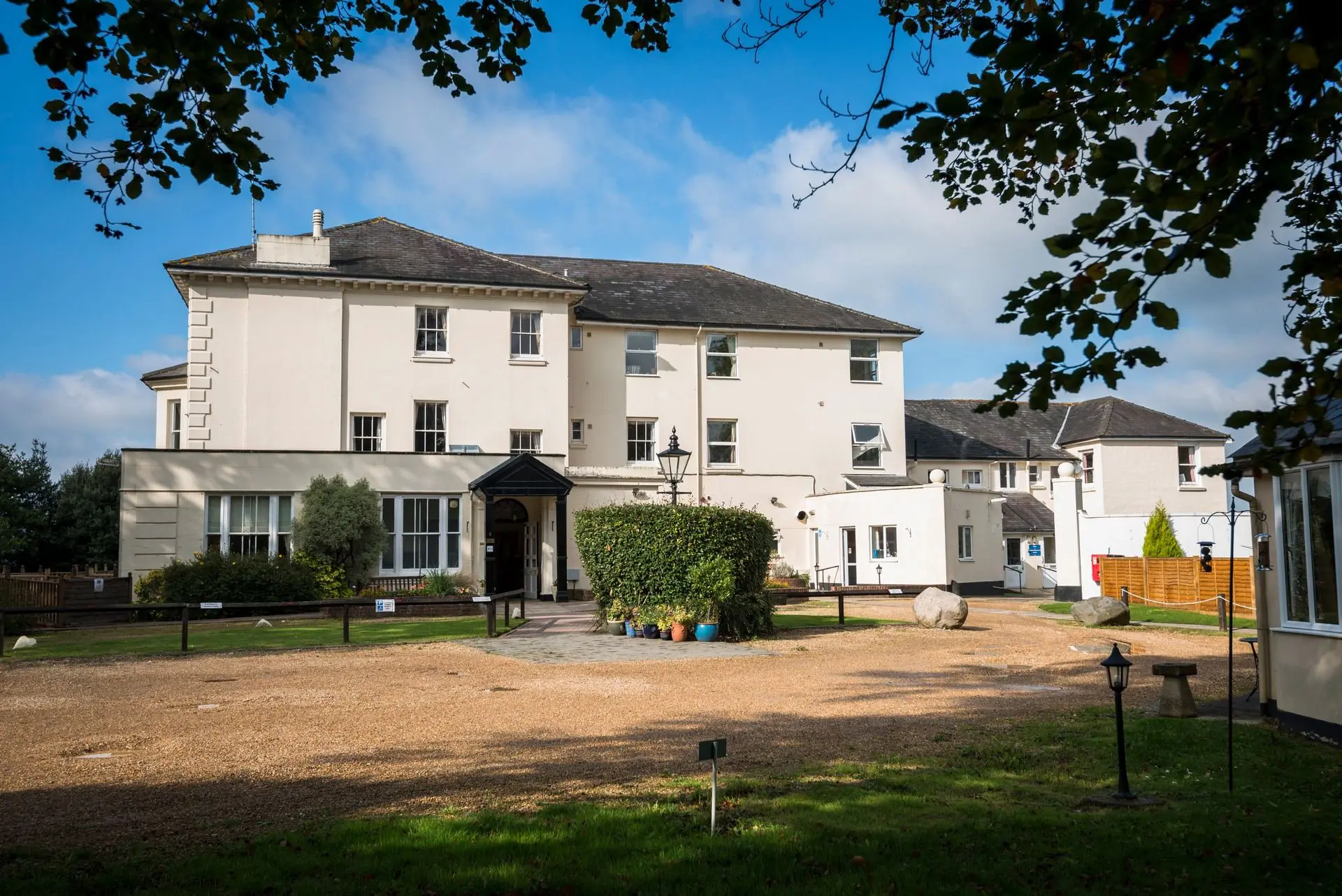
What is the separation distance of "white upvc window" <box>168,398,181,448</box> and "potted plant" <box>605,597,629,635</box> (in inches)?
777

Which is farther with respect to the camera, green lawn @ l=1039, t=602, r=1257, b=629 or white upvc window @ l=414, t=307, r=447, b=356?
white upvc window @ l=414, t=307, r=447, b=356

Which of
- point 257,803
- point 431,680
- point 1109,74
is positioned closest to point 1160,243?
point 1109,74

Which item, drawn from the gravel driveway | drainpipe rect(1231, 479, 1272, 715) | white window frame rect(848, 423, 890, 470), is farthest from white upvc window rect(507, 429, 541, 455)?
drainpipe rect(1231, 479, 1272, 715)

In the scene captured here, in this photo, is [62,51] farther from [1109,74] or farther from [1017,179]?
[1017,179]

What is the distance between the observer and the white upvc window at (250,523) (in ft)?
87.0

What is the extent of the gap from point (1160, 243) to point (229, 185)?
4310 millimetres

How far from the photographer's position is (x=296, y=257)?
1161 inches

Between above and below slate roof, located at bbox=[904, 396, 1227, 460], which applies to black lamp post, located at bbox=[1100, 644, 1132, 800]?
below

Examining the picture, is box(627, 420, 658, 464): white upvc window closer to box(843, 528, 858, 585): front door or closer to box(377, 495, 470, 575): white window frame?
box(843, 528, 858, 585): front door

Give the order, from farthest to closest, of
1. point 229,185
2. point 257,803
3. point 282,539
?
point 282,539, point 257,803, point 229,185

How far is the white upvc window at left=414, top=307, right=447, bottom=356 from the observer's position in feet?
99.7

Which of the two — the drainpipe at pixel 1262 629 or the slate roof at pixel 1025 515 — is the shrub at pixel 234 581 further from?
the slate roof at pixel 1025 515

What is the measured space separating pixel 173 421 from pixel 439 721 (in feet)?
88.9

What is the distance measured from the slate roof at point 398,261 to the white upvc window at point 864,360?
10.6 meters
